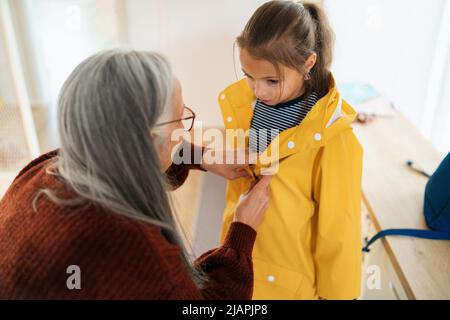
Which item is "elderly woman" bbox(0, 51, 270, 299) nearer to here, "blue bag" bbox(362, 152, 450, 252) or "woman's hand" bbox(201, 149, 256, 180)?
"woman's hand" bbox(201, 149, 256, 180)

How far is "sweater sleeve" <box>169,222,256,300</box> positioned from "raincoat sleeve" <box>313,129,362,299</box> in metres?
0.19

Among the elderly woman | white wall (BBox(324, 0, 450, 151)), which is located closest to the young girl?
the elderly woman

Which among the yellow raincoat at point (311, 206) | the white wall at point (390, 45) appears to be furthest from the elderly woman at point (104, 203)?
the white wall at point (390, 45)

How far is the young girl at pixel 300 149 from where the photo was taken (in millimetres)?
856

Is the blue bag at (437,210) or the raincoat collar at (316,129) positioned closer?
the raincoat collar at (316,129)

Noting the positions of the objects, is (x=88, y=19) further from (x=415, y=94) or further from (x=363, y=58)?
(x=415, y=94)

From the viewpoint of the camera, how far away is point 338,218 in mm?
933

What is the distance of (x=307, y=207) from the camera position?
38.3 inches

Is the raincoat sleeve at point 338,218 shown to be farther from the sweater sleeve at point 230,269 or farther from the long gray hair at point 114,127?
the long gray hair at point 114,127

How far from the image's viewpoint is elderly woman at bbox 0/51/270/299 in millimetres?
641

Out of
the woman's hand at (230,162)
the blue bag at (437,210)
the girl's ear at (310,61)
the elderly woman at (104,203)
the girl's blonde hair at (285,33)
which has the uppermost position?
the girl's blonde hair at (285,33)

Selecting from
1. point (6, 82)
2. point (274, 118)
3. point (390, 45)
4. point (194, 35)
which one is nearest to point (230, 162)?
point (274, 118)

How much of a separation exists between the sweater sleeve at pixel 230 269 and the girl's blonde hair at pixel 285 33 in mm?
383

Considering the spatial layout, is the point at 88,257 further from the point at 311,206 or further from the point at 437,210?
the point at 437,210
